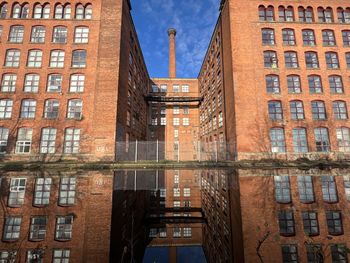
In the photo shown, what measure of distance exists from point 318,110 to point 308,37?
8179 mm

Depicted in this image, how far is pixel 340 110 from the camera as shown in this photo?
21281 millimetres

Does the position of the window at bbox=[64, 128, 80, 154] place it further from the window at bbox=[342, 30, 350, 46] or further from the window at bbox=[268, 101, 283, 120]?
the window at bbox=[342, 30, 350, 46]

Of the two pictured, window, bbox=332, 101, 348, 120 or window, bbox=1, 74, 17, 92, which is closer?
window, bbox=1, 74, 17, 92

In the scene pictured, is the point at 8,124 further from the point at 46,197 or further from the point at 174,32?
the point at 174,32

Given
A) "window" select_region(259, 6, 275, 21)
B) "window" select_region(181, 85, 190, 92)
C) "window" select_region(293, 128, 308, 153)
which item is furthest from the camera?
"window" select_region(181, 85, 190, 92)

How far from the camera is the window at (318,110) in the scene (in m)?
21.0

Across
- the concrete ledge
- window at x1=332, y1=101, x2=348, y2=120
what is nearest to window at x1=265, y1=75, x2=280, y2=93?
window at x1=332, y1=101, x2=348, y2=120

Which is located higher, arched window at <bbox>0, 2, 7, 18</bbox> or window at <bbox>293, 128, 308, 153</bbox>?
arched window at <bbox>0, 2, 7, 18</bbox>

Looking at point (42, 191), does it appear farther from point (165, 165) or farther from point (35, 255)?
point (165, 165)

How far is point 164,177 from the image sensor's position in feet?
53.1

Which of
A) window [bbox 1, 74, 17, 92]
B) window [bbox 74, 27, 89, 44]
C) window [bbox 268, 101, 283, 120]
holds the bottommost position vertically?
window [bbox 268, 101, 283, 120]

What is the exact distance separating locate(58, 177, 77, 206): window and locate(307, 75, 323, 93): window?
23.2 m

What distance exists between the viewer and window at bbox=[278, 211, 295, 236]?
6259 millimetres

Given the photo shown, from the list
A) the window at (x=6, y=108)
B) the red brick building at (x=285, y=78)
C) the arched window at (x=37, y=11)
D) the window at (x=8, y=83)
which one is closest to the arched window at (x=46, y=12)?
the arched window at (x=37, y=11)
